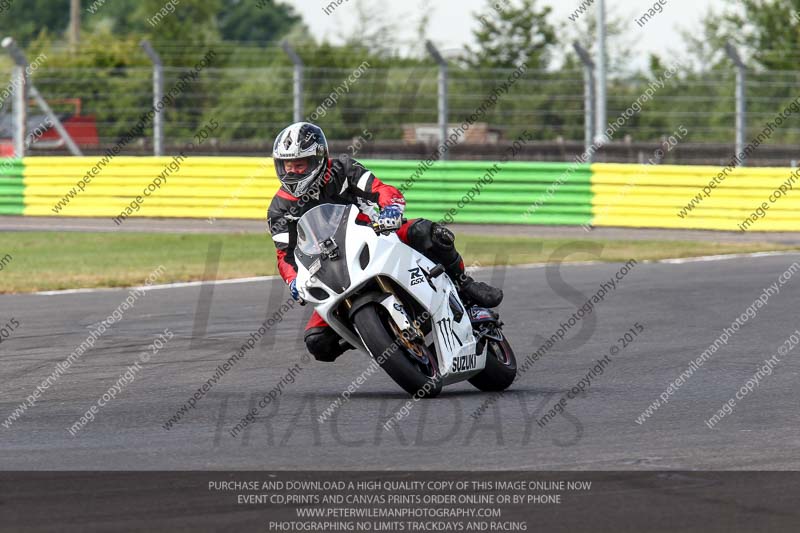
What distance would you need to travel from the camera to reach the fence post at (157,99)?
79.3 ft

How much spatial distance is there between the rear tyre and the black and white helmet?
146 cm

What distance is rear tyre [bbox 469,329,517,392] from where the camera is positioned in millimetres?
8508

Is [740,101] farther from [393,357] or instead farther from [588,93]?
[393,357]

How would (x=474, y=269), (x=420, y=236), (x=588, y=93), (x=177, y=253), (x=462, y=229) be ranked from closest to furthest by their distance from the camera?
(x=420, y=236)
(x=474, y=269)
(x=177, y=253)
(x=462, y=229)
(x=588, y=93)

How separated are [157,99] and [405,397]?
17.0 metres

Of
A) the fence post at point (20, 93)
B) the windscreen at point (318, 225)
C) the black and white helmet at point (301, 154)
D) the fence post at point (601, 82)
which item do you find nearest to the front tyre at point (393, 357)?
the windscreen at point (318, 225)

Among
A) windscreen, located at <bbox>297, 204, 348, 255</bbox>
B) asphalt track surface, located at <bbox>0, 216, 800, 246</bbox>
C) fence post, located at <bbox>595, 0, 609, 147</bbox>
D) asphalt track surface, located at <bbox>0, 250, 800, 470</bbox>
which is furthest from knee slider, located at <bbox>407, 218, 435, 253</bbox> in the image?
fence post, located at <bbox>595, 0, 609, 147</bbox>

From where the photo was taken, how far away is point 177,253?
19906 millimetres

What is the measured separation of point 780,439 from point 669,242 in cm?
1393

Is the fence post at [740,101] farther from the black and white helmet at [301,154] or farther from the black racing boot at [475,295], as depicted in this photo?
the black and white helmet at [301,154]

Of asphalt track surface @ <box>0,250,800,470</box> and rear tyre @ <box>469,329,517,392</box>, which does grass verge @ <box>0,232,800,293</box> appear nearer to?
asphalt track surface @ <box>0,250,800,470</box>

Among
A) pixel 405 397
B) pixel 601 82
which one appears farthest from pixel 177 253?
pixel 405 397

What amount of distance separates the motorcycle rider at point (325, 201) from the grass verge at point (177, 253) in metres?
8.15
